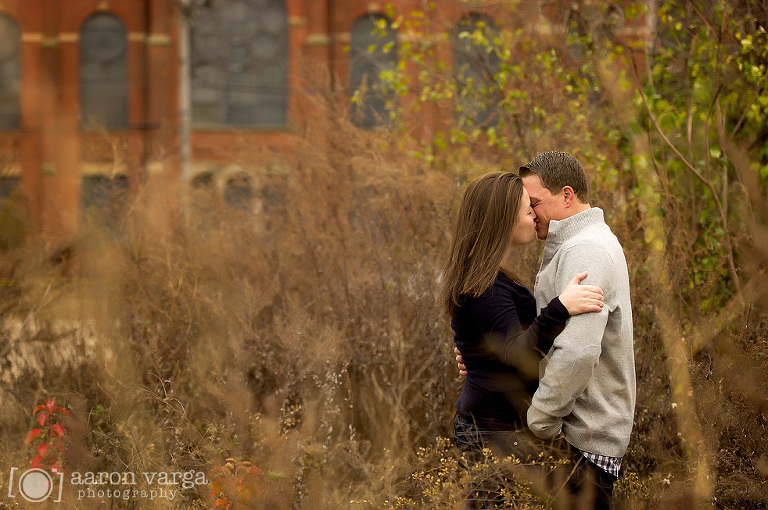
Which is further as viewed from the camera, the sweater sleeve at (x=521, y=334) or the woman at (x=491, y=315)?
the woman at (x=491, y=315)

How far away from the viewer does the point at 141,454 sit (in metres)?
3.64

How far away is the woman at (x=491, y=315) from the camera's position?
8.61 ft

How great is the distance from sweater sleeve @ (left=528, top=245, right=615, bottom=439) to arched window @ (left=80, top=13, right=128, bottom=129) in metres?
23.4

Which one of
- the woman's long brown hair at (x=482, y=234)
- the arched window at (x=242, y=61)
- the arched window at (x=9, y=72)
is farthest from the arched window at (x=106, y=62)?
the woman's long brown hair at (x=482, y=234)

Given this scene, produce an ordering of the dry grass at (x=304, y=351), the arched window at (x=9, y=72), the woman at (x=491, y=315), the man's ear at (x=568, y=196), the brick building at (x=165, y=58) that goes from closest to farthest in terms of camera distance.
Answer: the woman at (x=491, y=315), the man's ear at (x=568, y=196), the dry grass at (x=304, y=351), the brick building at (x=165, y=58), the arched window at (x=9, y=72)

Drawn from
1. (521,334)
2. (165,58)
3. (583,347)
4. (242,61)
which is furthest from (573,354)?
(165,58)

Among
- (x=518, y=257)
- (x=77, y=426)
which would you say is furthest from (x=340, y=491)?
(x=518, y=257)

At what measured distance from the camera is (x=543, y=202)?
2791 mm

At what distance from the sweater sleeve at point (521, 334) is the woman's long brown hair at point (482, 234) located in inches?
4.8

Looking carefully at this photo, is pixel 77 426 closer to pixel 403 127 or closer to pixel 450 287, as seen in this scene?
pixel 450 287

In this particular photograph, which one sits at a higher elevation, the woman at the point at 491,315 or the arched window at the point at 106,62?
the arched window at the point at 106,62

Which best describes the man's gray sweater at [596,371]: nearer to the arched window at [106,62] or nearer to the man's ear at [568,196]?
the man's ear at [568,196]

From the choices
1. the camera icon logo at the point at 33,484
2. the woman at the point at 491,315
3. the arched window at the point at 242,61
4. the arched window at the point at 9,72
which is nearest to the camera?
the woman at the point at 491,315

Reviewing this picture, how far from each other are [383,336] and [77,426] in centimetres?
197
